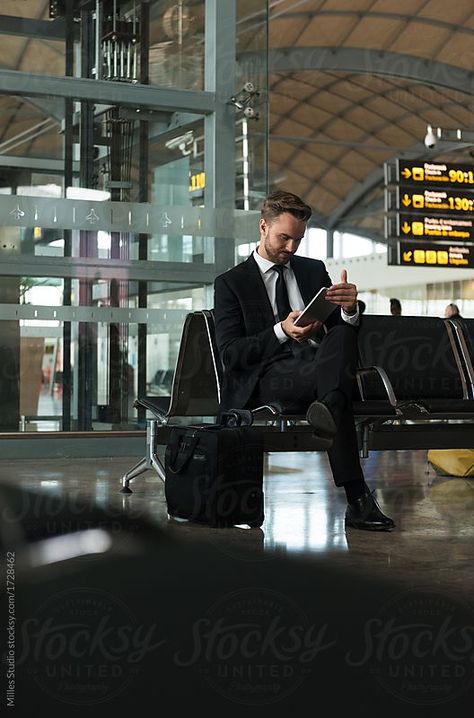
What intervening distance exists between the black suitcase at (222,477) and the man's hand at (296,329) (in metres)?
0.42

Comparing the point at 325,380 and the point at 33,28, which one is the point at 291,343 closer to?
the point at 325,380

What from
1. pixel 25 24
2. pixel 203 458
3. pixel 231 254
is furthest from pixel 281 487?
pixel 25 24

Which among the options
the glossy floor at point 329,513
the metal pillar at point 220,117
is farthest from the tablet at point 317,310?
the metal pillar at point 220,117

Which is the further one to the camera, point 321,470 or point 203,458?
point 321,470

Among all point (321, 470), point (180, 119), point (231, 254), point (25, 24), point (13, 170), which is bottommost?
point (321, 470)

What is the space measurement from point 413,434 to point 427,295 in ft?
89.8

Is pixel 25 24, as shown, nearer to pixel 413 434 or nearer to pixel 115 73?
pixel 115 73

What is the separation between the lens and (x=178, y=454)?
13.8 ft

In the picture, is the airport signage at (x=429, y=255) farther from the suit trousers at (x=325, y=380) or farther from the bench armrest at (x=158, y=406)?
the suit trousers at (x=325, y=380)

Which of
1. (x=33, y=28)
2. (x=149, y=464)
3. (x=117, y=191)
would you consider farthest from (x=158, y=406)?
(x=33, y=28)

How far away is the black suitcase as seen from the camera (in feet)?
13.1

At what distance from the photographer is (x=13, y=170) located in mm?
7492

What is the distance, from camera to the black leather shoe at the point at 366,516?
3.89 m

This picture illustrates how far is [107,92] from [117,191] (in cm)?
76
